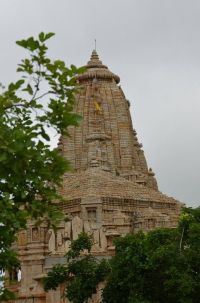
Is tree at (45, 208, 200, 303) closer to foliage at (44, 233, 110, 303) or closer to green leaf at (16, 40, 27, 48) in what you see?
foliage at (44, 233, 110, 303)

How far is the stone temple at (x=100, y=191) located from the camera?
54031mm

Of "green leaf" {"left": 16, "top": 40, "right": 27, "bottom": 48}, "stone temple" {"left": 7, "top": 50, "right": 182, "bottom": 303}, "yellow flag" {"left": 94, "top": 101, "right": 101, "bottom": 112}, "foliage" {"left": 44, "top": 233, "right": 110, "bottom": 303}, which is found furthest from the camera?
"yellow flag" {"left": 94, "top": 101, "right": 101, "bottom": 112}

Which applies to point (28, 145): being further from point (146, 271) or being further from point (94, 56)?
point (94, 56)

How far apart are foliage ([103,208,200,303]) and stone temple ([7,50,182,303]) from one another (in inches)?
378

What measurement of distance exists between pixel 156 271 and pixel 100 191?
94.3 ft

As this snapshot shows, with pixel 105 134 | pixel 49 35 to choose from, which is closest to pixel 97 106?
pixel 105 134

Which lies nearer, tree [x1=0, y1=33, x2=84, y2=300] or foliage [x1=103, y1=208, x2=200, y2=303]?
tree [x1=0, y1=33, x2=84, y2=300]

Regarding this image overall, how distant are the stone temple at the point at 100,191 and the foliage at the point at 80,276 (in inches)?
333

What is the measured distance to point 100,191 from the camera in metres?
64.6

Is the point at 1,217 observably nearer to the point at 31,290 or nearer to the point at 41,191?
the point at 41,191

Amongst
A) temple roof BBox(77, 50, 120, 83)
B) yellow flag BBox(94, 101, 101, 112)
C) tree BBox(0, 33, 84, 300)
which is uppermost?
temple roof BBox(77, 50, 120, 83)

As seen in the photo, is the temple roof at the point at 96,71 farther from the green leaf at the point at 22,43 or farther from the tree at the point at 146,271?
the green leaf at the point at 22,43

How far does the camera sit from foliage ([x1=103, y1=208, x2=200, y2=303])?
3465 cm

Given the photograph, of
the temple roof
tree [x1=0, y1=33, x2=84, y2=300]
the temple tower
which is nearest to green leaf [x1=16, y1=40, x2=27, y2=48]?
tree [x1=0, y1=33, x2=84, y2=300]
